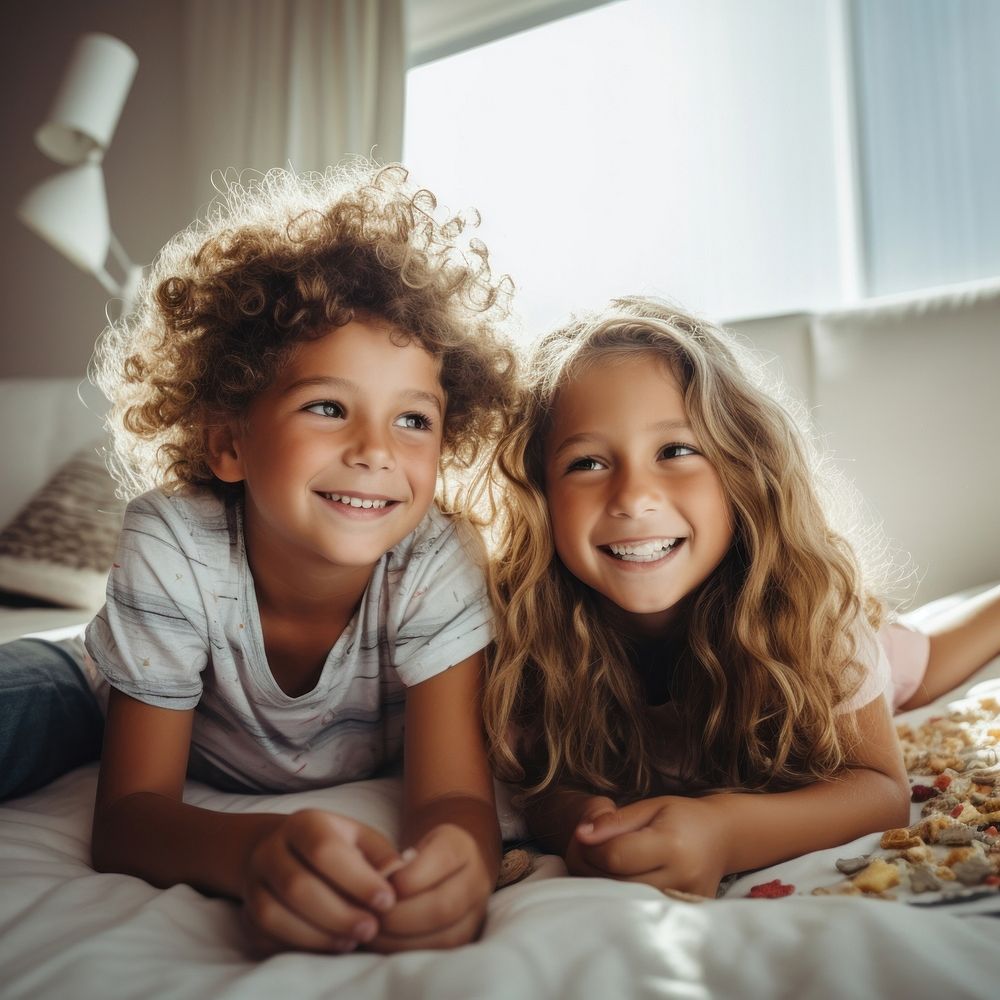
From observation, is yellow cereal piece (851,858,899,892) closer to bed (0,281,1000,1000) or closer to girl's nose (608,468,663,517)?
bed (0,281,1000,1000)

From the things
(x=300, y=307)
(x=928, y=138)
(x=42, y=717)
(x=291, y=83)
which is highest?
(x=291, y=83)

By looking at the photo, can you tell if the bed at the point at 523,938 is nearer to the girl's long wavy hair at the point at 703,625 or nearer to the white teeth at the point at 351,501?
the girl's long wavy hair at the point at 703,625

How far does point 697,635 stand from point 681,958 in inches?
21.2

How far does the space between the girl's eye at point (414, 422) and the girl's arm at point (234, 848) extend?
0.38 metres

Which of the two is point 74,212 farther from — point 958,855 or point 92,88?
point 958,855

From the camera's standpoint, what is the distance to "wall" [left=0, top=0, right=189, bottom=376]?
3.27m

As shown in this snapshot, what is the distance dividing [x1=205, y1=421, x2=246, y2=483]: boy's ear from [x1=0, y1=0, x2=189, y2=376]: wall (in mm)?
2473

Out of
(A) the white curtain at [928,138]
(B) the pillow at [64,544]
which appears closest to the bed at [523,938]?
(B) the pillow at [64,544]

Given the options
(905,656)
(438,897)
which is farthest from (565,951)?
(905,656)

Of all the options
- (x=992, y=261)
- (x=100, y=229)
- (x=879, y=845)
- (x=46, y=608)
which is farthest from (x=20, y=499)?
(x=992, y=261)

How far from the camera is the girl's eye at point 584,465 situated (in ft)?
3.22

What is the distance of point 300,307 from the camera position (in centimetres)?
94

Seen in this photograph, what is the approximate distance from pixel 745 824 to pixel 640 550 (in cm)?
29

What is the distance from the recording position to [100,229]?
9.63 ft
